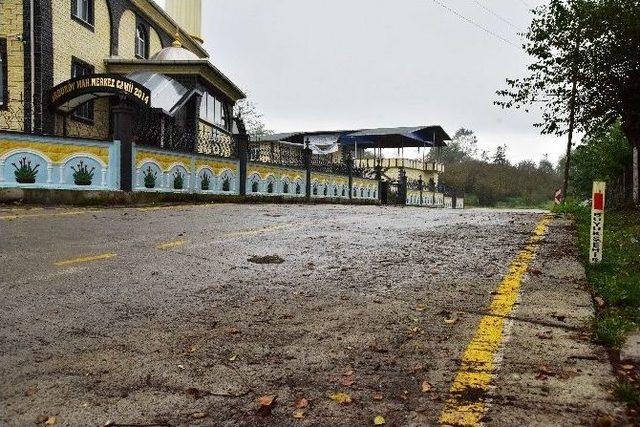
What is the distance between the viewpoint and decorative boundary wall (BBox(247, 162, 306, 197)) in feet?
66.3

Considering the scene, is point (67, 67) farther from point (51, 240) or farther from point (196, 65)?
point (51, 240)

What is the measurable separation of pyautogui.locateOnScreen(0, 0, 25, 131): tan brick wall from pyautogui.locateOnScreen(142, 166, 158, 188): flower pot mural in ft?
17.3

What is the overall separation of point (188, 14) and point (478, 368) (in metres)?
32.4

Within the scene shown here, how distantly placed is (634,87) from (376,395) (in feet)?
54.4

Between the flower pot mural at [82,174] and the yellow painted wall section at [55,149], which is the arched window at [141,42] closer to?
the yellow painted wall section at [55,149]

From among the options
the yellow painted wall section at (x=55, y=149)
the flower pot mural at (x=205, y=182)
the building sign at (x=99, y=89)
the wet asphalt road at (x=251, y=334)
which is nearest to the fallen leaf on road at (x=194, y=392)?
the wet asphalt road at (x=251, y=334)

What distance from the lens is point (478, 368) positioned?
279 centimetres

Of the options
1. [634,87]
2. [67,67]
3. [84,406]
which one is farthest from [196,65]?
[84,406]

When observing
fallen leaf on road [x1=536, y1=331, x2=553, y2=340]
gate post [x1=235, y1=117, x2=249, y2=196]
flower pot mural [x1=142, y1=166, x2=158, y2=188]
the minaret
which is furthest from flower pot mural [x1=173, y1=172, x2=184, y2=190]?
the minaret

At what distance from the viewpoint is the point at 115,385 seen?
8.77 ft

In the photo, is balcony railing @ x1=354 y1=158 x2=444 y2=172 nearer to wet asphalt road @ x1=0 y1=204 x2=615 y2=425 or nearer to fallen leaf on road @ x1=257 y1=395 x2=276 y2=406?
wet asphalt road @ x1=0 y1=204 x2=615 y2=425

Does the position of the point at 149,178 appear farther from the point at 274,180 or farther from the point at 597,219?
the point at 597,219

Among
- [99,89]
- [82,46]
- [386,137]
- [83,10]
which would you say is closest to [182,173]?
[99,89]

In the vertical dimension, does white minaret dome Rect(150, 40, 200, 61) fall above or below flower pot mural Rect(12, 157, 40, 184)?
above
